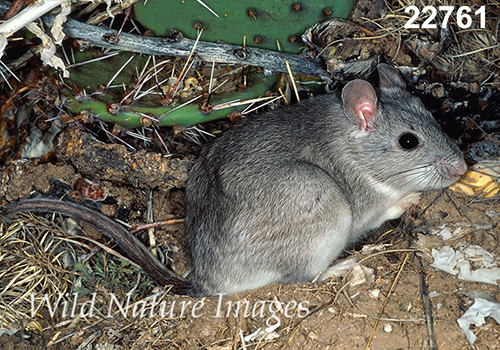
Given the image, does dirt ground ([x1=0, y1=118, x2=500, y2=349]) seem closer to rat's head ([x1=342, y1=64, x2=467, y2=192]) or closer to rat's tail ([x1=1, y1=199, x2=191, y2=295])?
rat's tail ([x1=1, y1=199, x2=191, y2=295])

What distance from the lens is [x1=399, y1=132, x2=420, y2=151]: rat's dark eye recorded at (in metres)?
4.06

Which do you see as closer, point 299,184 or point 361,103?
point 299,184

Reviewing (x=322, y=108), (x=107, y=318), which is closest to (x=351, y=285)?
(x=322, y=108)

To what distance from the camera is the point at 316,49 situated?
4344mm

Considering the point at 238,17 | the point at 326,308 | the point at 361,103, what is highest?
the point at 238,17

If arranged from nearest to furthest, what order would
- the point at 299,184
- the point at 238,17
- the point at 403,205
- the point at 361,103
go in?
the point at 299,184 → the point at 361,103 → the point at 238,17 → the point at 403,205

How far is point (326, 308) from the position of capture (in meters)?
3.55

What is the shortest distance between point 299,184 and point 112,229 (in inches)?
65.9

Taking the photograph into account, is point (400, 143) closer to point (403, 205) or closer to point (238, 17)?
point (403, 205)

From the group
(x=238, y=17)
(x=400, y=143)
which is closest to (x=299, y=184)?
(x=400, y=143)

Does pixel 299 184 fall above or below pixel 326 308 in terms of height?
above

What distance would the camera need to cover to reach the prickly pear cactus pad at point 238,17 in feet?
13.5

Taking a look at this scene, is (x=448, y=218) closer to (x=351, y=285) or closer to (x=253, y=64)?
(x=351, y=285)

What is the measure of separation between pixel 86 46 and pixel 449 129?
347cm
